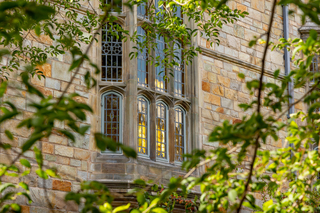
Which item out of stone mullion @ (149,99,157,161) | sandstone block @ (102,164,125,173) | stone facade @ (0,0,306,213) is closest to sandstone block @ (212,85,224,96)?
stone facade @ (0,0,306,213)

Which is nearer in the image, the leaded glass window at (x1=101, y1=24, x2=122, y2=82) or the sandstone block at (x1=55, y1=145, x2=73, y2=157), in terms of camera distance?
the sandstone block at (x1=55, y1=145, x2=73, y2=157)

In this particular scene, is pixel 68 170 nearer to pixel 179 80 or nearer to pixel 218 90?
pixel 179 80

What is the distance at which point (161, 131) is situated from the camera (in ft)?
24.4

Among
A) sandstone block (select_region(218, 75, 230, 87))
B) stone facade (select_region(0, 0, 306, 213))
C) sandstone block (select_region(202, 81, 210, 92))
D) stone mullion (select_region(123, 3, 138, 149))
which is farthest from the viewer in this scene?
sandstone block (select_region(218, 75, 230, 87))

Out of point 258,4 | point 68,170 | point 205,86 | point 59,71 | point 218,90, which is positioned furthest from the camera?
point 258,4

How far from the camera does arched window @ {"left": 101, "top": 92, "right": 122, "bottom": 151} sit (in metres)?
6.98

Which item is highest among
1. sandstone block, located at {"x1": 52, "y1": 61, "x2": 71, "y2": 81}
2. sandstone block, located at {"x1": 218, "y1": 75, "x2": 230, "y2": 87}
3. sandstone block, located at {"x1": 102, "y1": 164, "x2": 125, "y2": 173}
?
sandstone block, located at {"x1": 218, "y1": 75, "x2": 230, "y2": 87}

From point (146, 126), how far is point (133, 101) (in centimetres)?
45

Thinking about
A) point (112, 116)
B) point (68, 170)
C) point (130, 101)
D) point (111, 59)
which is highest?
point (111, 59)

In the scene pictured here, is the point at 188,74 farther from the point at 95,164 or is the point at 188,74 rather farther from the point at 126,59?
the point at 95,164

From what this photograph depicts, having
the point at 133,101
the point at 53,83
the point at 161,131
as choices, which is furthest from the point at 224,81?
the point at 53,83

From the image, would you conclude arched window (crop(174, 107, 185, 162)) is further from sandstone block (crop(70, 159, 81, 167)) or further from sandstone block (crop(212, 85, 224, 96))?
sandstone block (crop(70, 159, 81, 167))

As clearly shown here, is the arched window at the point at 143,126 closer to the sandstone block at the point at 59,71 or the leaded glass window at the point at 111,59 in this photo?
the leaded glass window at the point at 111,59

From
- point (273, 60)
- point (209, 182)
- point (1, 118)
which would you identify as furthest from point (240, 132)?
point (273, 60)
